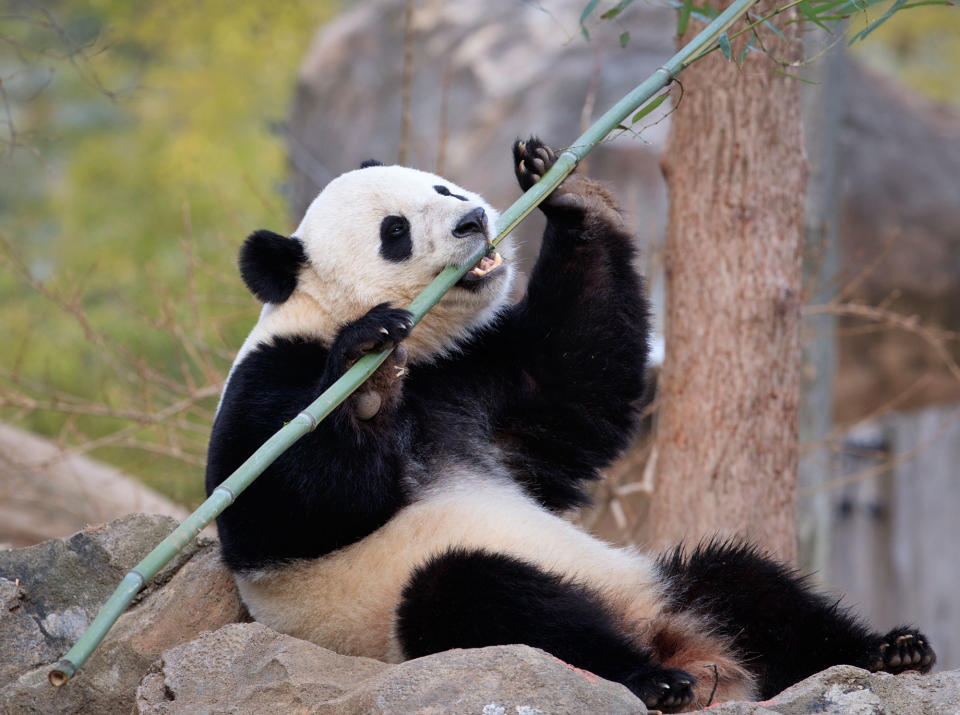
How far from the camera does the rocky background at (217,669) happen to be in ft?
7.69

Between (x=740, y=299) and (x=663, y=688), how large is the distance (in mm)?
1893

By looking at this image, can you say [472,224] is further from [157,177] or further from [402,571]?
[157,177]

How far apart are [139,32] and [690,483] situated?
304 inches

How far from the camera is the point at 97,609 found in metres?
3.41

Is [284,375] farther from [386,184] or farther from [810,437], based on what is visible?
[810,437]

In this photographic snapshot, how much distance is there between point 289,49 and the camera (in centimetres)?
1205

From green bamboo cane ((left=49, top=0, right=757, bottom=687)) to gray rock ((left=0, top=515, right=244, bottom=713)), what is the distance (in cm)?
78

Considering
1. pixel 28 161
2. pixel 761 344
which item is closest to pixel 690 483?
pixel 761 344

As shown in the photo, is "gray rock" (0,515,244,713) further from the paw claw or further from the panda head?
the paw claw

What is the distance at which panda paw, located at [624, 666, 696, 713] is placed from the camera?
2.54 metres

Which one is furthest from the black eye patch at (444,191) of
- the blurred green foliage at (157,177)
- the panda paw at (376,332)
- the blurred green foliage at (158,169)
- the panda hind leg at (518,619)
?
the blurred green foliage at (157,177)

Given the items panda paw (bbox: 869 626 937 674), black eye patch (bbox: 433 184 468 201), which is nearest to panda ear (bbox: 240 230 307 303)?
black eye patch (bbox: 433 184 468 201)

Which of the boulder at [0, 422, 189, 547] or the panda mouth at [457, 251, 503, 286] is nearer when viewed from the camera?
the panda mouth at [457, 251, 503, 286]

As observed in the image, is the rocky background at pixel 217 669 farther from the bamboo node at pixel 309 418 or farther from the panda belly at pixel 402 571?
the bamboo node at pixel 309 418
